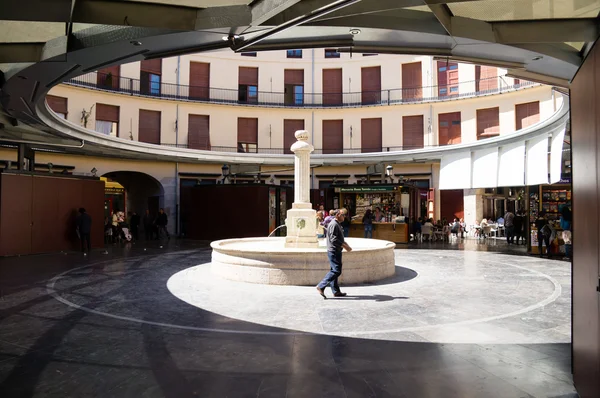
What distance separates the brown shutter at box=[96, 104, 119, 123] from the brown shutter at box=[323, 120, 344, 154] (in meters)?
12.4

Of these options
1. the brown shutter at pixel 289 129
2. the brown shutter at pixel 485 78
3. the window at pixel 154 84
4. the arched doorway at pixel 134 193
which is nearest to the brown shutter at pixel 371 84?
the brown shutter at pixel 289 129

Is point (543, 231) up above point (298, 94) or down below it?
below

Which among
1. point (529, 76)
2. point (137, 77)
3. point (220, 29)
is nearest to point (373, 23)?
point (220, 29)

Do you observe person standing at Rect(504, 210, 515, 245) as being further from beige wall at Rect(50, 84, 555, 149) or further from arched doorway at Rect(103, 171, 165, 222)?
arched doorway at Rect(103, 171, 165, 222)

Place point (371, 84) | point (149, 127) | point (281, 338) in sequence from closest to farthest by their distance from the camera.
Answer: point (281, 338) < point (149, 127) < point (371, 84)

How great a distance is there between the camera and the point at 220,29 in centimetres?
513

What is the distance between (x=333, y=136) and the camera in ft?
86.0

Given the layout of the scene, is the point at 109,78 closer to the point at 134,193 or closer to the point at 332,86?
the point at 134,193

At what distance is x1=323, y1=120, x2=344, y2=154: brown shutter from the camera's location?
2606cm

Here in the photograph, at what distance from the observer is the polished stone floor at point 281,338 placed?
11.8 ft

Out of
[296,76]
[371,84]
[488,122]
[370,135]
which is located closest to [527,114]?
[488,122]

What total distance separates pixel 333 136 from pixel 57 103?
51.0 ft

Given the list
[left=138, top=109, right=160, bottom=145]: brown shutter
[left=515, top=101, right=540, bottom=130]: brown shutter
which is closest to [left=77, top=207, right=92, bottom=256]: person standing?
[left=138, top=109, right=160, bottom=145]: brown shutter

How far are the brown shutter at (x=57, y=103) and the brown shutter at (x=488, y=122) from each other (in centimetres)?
2262
